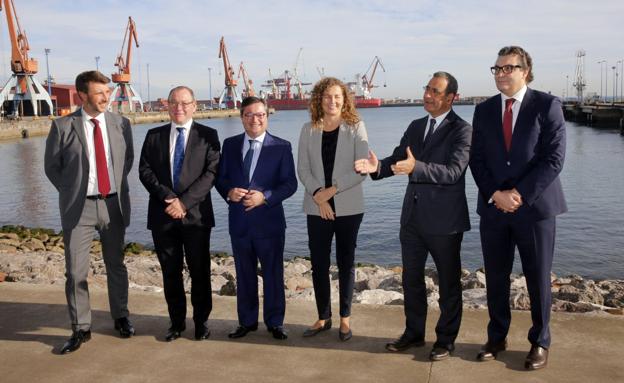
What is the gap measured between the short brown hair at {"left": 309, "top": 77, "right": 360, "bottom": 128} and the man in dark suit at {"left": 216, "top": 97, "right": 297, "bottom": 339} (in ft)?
0.95

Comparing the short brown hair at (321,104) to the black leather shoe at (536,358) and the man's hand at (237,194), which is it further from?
the black leather shoe at (536,358)

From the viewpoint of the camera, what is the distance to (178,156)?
3.42 meters

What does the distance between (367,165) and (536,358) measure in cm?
133

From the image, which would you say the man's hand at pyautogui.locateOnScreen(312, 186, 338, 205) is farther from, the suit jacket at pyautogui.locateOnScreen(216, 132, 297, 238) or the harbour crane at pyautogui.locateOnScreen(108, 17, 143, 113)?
the harbour crane at pyautogui.locateOnScreen(108, 17, 143, 113)

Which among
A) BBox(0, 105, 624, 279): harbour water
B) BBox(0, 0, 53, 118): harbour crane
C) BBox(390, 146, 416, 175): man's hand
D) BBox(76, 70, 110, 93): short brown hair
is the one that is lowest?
BBox(0, 105, 624, 279): harbour water

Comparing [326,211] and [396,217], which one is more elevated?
[326,211]

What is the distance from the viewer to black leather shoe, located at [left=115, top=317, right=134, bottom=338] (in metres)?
3.40

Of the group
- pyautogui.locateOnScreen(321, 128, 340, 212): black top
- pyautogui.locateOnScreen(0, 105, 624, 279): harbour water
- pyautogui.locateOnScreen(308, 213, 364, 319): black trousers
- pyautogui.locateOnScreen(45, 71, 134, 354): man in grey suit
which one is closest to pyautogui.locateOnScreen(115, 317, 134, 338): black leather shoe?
pyautogui.locateOnScreen(45, 71, 134, 354): man in grey suit

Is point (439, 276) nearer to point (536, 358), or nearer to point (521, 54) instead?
point (536, 358)

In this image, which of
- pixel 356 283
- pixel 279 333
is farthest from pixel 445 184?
pixel 356 283

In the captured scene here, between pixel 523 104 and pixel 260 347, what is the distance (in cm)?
199

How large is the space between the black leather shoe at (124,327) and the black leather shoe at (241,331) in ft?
2.03

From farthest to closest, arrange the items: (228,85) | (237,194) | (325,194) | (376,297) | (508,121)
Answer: (228,85) → (376,297) → (237,194) → (325,194) → (508,121)

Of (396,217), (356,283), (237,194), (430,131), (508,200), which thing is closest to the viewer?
(508,200)
